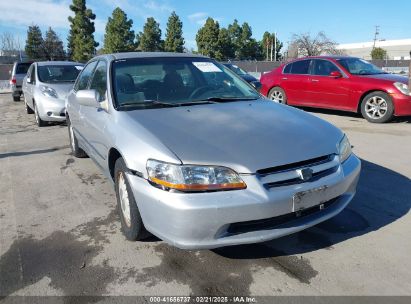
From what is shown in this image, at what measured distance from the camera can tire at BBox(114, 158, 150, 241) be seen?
3.04 metres

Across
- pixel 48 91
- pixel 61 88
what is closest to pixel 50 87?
pixel 48 91

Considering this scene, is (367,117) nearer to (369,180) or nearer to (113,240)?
(369,180)

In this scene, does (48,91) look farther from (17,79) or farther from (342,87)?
(17,79)

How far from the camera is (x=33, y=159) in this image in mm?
6172

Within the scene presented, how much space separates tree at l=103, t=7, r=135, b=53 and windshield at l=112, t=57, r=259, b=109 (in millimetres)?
44620

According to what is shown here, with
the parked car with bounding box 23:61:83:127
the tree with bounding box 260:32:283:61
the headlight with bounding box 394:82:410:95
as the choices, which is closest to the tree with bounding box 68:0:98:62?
the tree with bounding box 260:32:283:61

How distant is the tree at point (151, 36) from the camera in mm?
51625

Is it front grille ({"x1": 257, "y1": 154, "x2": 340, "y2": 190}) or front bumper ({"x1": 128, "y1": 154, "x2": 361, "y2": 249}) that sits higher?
front grille ({"x1": 257, "y1": 154, "x2": 340, "y2": 190})

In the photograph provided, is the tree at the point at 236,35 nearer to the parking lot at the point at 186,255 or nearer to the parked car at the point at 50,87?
the parked car at the point at 50,87

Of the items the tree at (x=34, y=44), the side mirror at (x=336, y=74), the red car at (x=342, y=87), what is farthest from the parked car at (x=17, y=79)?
the tree at (x=34, y=44)

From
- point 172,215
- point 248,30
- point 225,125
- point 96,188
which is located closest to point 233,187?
point 172,215

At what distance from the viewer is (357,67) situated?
9.26 metres

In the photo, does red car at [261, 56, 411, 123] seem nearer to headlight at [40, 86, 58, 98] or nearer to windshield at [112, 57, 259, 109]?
windshield at [112, 57, 259, 109]

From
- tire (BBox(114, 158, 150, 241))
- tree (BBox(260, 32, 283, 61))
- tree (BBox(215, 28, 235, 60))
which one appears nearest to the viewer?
tire (BBox(114, 158, 150, 241))
